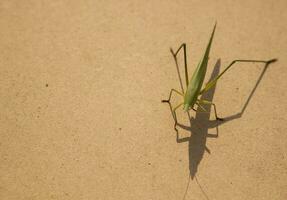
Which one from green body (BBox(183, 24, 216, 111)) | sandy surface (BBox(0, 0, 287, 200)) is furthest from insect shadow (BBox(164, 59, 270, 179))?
green body (BBox(183, 24, 216, 111))

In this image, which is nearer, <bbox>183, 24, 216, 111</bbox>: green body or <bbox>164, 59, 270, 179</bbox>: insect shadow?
<bbox>183, 24, 216, 111</bbox>: green body

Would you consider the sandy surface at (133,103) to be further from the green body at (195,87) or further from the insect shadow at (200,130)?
the green body at (195,87)

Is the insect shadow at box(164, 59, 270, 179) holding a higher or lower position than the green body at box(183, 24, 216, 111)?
lower

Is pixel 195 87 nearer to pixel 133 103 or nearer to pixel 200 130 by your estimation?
A: pixel 200 130

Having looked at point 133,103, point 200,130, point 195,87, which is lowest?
point 200,130

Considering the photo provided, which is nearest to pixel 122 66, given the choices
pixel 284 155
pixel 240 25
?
pixel 240 25

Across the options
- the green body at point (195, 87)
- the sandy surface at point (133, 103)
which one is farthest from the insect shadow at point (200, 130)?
the green body at point (195, 87)

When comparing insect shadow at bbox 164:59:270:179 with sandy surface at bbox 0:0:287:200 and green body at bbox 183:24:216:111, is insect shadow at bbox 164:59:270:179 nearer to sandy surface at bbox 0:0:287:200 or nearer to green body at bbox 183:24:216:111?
sandy surface at bbox 0:0:287:200

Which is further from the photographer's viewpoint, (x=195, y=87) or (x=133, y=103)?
(x=133, y=103)

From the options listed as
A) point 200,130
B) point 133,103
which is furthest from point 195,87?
point 133,103

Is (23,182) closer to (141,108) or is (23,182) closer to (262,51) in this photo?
(141,108)
